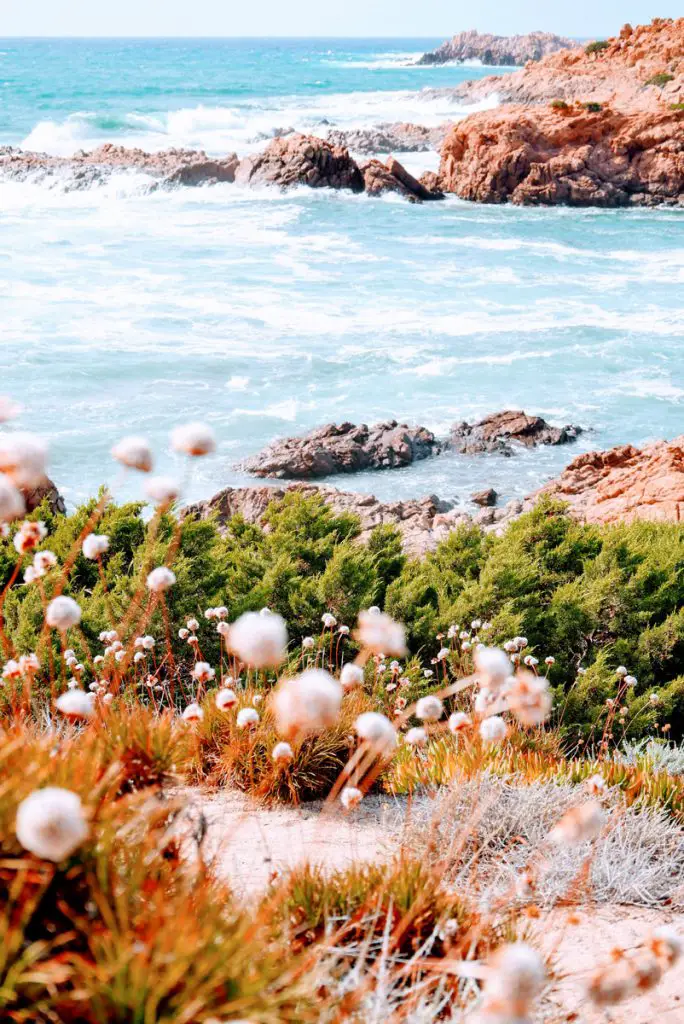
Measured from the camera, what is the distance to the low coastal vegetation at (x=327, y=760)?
2094mm

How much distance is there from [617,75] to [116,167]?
32.3 metres

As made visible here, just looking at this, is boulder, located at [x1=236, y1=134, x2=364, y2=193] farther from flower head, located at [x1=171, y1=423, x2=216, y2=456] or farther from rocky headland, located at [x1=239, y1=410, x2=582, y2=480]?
flower head, located at [x1=171, y1=423, x2=216, y2=456]

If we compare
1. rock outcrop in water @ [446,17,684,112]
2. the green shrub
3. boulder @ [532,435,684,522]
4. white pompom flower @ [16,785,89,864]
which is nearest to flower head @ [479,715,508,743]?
white pompom flower @ [16,785,89,864]

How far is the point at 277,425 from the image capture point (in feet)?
56.7

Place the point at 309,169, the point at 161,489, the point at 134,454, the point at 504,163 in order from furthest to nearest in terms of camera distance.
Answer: the point at 309,169 < the point at 504,163 < the point at 161,489 < the point at 134,454

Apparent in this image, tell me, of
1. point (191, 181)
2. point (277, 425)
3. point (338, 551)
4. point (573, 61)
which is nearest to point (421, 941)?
point (338, 551)

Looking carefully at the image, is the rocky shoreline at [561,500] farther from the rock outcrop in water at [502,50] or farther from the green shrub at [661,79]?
the rock outcrop in water at [502,50]

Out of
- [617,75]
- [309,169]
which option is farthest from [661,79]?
[309,169]

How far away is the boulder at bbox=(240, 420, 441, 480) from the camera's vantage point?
15180mm

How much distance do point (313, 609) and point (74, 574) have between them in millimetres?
2135

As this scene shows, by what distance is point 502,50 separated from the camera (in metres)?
164

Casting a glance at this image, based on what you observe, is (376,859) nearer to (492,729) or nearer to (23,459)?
(492,729)

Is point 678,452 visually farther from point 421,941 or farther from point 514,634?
point 421,941

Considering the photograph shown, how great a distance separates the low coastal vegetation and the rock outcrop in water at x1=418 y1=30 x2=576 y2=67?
16624 cm
